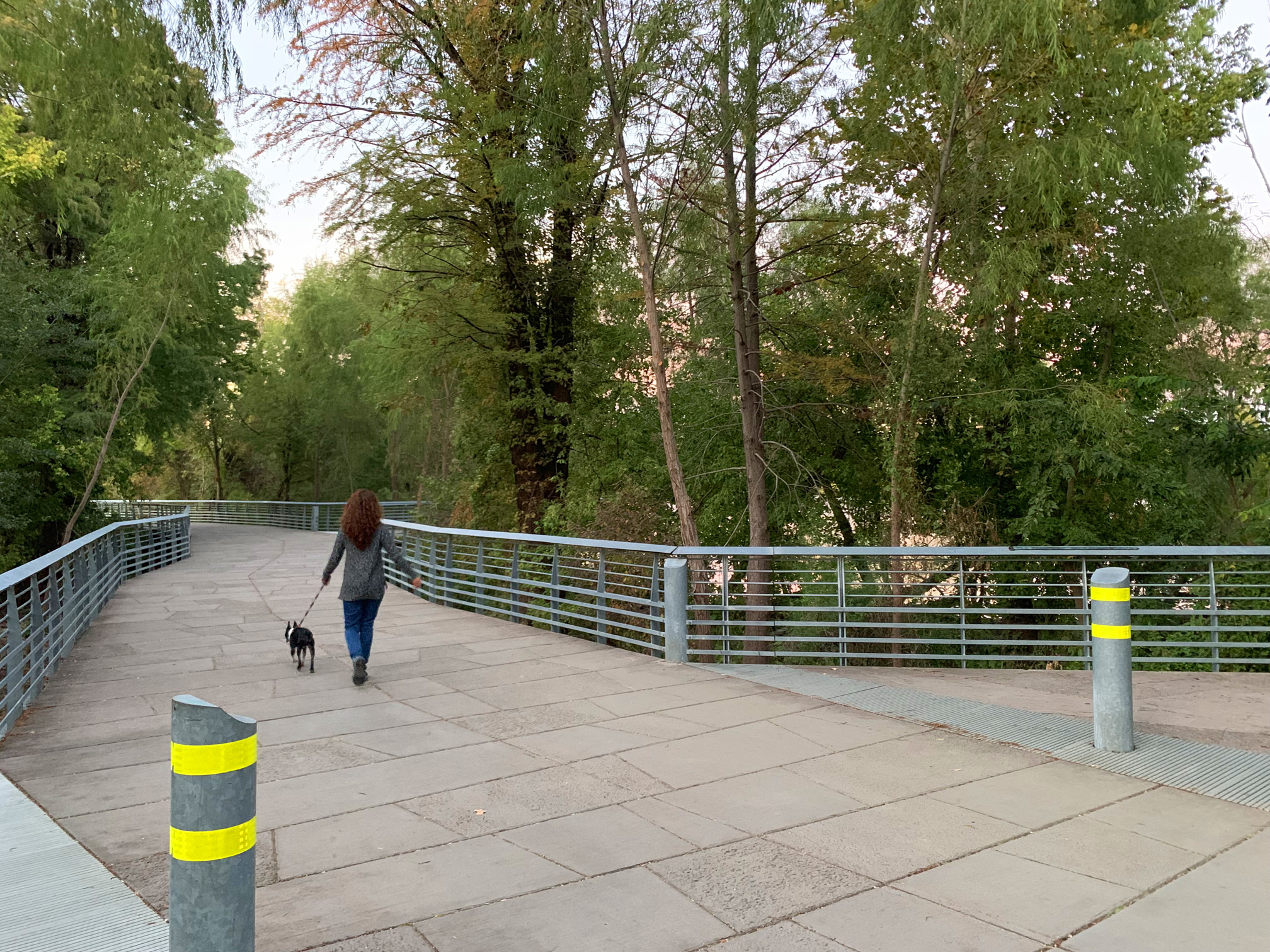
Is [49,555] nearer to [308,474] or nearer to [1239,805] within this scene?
[1239,805]

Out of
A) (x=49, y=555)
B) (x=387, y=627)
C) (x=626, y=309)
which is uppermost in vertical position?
(x=626, y=309)

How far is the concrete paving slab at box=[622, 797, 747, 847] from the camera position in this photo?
183 inches

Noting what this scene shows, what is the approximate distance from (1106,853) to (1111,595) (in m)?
2.08

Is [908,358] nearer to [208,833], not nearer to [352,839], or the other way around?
[352,839]

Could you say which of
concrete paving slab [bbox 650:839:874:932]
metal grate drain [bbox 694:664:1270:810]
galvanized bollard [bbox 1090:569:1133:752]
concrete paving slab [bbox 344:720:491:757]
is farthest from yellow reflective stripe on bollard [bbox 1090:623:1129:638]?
concrete paving slab [bbox 344:720:491:757]

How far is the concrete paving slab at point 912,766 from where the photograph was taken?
17.9ft

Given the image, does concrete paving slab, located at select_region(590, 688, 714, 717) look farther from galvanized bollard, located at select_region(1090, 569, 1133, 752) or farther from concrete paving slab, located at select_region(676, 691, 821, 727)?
galvanized bollard, located at select_region(1090, 569, 1133, 752)

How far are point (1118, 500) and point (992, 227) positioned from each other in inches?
217

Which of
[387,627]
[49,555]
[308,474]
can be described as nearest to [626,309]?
[387,627]

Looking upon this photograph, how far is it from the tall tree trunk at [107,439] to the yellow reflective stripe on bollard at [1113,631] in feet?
83.6

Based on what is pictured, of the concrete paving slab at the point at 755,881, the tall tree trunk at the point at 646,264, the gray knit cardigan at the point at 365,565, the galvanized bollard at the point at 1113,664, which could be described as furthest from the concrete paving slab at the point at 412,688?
the tall tree trunk at the point at 646,264

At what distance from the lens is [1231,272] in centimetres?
2064

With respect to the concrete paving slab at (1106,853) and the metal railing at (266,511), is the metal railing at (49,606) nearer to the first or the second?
the concrete paving slab at (1106,853)

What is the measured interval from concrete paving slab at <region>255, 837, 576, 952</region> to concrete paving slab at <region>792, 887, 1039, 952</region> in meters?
1.10
